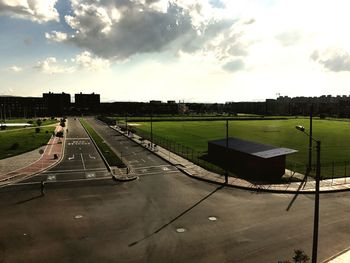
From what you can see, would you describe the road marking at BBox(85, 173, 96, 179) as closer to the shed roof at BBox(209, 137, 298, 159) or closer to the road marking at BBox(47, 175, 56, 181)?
the road marking at BBox(47, 175, 56, 181)

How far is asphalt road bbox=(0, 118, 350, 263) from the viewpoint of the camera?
19016 mm

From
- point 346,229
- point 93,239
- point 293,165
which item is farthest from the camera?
point 293,165

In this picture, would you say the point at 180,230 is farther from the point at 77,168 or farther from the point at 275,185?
the point at 77,168

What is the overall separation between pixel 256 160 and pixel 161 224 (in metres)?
19.5

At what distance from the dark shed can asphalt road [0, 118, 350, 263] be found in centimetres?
→ 791

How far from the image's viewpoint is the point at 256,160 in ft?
129

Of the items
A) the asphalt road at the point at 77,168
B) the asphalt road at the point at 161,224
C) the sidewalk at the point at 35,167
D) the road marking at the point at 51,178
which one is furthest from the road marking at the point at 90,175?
the sidewalk at the point at 35,167

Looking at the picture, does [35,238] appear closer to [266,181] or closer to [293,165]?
[266,181]

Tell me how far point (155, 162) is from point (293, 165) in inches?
739

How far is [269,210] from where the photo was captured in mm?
26156

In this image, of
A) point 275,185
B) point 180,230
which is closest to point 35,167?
point 180,230

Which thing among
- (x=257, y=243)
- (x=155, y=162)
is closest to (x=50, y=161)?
(x=155, y=162)

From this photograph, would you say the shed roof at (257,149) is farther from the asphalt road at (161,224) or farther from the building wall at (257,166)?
the asphalt road at (161,224)

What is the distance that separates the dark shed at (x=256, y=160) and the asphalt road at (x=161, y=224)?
25.9ft
